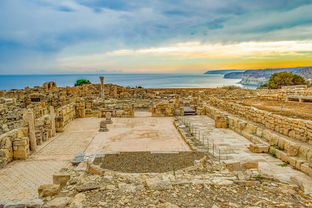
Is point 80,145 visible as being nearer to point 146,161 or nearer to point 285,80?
point 146,161

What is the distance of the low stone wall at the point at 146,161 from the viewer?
827 cm

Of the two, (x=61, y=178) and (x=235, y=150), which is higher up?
(x=61, y=178)

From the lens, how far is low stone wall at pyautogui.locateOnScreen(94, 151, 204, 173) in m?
8.27

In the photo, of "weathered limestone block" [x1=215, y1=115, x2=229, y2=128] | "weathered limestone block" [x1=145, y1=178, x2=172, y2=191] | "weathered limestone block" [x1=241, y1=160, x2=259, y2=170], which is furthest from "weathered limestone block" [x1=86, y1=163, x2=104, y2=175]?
"weathered limestone block" [x1=215, y1=115, x2=229, y2=128]

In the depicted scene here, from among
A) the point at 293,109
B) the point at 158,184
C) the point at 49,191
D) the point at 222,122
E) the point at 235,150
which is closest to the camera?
the point at 158,184

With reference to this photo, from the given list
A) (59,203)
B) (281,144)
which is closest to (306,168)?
(281,144)

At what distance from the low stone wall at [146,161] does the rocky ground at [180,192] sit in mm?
1986

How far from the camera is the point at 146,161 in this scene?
9.06 m

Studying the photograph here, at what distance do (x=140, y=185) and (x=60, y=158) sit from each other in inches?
216

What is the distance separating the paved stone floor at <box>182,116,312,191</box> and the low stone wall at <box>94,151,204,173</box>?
1.21 metres

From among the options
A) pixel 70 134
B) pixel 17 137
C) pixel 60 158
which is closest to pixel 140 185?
pixel 60 158

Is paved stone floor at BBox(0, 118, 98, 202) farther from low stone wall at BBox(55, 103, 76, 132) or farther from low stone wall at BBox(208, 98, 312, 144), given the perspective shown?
low stone wall at BBox(208, 98, 312, 144)

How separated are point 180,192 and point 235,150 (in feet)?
17.8

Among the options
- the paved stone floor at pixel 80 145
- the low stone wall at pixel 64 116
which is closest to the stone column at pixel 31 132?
the paved stone floor at pixel 80 145
